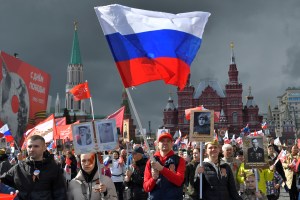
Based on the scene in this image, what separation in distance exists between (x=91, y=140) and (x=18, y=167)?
3.53 ft

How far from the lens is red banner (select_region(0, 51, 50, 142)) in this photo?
30062mm

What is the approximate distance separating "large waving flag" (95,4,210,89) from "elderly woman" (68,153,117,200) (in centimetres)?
136

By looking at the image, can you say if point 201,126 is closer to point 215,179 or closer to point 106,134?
point 215,179

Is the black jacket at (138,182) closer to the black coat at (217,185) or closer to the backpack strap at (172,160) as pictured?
the black coat at (217,185)

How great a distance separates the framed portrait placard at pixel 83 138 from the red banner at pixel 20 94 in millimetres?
24418

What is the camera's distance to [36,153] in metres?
5.24

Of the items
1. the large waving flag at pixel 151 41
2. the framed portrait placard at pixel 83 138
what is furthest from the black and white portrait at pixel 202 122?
the framed portrait placard at pixel 83 138

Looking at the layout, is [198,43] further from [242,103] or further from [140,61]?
[242,103]

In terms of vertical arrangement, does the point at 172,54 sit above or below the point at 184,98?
below

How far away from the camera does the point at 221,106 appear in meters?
108

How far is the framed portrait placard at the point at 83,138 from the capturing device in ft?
19.6

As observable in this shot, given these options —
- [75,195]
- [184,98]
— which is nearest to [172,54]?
[75,195]

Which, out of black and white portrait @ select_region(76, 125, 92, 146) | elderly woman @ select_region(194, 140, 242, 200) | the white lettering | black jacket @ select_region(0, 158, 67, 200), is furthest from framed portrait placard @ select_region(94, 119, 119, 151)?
the white lettering

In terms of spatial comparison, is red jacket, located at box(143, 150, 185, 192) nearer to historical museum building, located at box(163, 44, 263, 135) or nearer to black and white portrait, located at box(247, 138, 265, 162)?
black and white portrait, located at box(247, 138, 265, 162)
